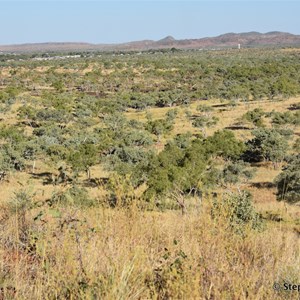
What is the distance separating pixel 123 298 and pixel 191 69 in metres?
106

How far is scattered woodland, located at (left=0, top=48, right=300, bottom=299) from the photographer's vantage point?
3.71m

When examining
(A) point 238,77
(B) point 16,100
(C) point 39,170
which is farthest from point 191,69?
(C) point 39,170

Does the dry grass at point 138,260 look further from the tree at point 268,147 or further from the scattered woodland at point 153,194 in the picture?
the tree at point 268,147

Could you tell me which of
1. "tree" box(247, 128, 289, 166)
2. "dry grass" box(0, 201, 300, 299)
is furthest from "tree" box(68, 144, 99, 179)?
"dry grass" box(0, 201, 300, 299)

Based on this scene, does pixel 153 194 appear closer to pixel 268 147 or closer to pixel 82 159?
pixel 82 159

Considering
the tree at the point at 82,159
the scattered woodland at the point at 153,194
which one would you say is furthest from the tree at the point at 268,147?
the tree at the point at 82,159

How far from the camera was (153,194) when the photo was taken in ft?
42.8

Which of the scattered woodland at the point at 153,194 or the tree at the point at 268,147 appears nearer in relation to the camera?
the scattered woodland at the point at 153,194

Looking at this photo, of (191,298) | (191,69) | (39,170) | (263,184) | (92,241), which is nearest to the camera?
(191,298)

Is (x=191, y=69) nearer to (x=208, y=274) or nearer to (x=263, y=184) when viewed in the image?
(x=263, y=184)

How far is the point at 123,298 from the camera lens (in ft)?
10.6

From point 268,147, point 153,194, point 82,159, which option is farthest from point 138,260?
point 268,147

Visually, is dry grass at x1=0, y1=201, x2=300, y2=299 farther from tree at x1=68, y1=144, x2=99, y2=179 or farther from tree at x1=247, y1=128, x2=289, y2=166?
tree at x1=247, y1=128, x2=289, y2=166

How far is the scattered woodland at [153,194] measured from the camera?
371 centimetres
